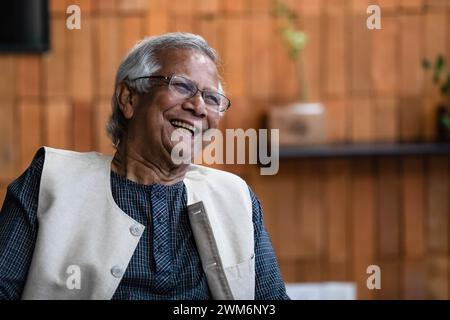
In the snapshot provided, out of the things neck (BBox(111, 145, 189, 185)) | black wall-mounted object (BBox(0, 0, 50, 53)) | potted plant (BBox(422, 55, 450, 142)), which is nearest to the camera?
neck (BBox(111, 145, 189, 185))

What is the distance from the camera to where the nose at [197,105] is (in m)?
1.32

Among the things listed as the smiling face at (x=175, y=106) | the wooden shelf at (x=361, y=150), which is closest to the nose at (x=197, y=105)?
the smiling face at (x=175, y=106)

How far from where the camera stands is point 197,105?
132 centimetres

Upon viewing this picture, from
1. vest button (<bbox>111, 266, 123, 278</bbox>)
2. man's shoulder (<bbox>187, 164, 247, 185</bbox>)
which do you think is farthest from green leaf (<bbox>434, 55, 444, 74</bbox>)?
vest button (<bbox>111, 266, 123, 278</bbox>)

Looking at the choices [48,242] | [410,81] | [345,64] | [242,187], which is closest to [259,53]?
[345,64]

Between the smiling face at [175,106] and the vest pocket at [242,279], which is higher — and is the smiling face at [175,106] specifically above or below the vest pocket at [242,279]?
above

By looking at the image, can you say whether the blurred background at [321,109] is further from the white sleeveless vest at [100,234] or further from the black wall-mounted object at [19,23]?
the white sleeveless vest at [100,234]

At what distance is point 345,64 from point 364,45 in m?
0.11

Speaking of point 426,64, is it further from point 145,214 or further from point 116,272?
point 116,272

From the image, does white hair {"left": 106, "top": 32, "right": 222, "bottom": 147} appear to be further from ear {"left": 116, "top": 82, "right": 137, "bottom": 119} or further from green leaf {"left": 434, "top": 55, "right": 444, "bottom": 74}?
green leaf {"left": 434, "top": 55, "right": 444, "bottom": 74}

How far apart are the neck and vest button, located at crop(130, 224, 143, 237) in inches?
4.3

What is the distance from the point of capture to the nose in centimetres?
132

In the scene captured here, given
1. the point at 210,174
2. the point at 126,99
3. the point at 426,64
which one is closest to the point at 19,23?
the point at 126,99

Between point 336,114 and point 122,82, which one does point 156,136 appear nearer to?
point 122,82
